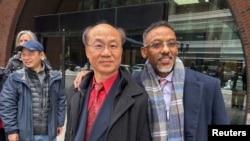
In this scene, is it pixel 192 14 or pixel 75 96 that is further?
pixel 192 14

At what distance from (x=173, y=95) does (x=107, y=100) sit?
1.33 ft

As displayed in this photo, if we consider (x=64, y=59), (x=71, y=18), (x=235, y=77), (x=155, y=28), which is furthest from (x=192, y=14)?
(x=155, y=28)

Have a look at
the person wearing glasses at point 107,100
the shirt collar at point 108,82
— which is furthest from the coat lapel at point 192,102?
the shirt collar at point 108,82

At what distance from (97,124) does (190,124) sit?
0.55 metres

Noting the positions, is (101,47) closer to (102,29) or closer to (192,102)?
(102,29)

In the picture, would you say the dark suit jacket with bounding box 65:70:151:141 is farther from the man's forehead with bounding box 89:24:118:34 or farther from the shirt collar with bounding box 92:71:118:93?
the man's forehead with bounding box 89:24:118:34

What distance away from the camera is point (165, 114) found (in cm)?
179

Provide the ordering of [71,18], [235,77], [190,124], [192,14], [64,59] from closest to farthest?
[190,124]
[235,77]
[192,14]
[71,18]
[64,59]

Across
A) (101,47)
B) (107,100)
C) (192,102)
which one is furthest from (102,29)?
(192,102)

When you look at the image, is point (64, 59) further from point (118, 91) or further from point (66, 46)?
point (118, 91)

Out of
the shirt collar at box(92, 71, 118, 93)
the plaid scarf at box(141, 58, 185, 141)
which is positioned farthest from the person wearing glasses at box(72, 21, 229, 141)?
the shirt collar at box(92, 71, 118, 93)

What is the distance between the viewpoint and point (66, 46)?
10688 mm

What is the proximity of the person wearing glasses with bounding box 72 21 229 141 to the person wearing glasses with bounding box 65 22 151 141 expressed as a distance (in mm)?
77

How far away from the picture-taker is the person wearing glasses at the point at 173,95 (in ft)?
5.82
